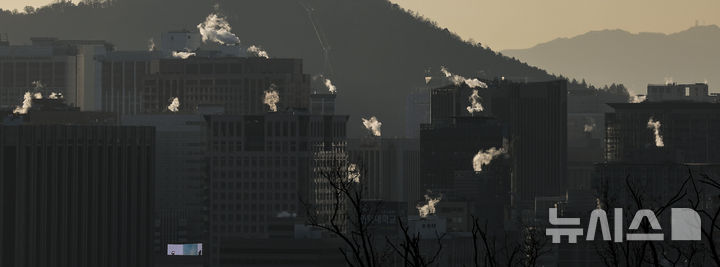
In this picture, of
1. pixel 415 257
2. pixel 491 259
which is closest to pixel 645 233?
pixel 491 259

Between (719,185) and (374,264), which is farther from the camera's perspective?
(719,185)

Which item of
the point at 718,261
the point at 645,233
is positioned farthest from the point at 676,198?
the point at 718,261

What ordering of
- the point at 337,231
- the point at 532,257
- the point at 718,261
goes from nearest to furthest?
1. the point at 718,261
2. the point at 337,231
3. the point at 532,257

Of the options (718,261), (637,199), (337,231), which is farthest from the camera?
(637,199)

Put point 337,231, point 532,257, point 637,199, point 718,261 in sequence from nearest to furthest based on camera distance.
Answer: point 718,261 → point 337,231 → point 637,199 → point 532,257

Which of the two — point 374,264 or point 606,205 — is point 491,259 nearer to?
point 374,264

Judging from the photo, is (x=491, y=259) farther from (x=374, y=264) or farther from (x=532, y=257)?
(x=532, y=257)

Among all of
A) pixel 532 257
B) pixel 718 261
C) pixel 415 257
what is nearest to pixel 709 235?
pixel 718 261

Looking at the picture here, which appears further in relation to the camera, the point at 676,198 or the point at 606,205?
the point at 606,205

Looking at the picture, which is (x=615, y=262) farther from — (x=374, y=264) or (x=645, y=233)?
(x=374, y=264)
